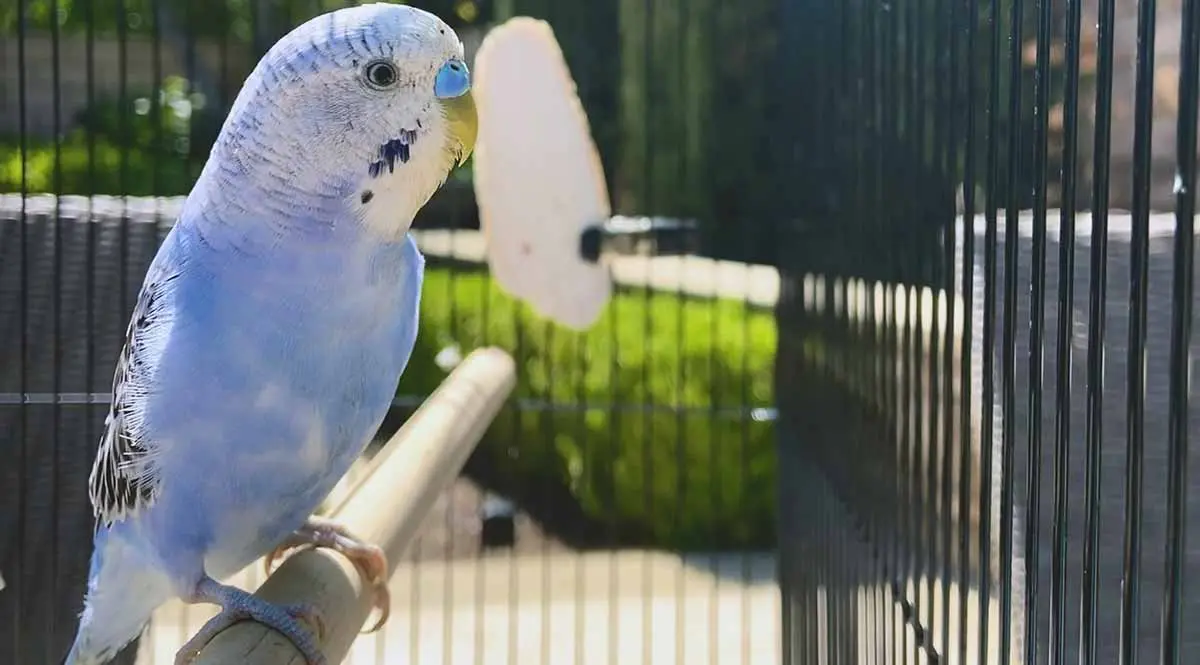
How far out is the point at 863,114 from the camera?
4.33 ft

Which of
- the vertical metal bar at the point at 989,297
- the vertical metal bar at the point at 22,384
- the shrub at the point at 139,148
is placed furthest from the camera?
the shrub at the point at 139,148

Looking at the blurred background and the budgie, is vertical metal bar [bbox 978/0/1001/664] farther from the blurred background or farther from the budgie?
the budgie

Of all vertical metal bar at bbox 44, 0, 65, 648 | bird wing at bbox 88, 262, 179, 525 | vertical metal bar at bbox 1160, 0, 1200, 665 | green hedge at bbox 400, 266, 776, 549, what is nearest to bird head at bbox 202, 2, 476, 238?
bird wing at bbox 88, 262, 179, 525

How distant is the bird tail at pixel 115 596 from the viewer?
3.52ft

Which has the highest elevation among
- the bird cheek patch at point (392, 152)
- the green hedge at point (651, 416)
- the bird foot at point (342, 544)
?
the bird cheek patch at point (392, 152)

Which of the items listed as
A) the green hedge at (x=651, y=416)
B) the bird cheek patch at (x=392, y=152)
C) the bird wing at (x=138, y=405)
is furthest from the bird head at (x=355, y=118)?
the green hedge at (x=651, y=416)

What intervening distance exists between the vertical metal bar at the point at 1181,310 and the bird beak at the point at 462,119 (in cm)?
54

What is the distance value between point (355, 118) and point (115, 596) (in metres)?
0.57

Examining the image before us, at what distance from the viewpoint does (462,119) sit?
924mm

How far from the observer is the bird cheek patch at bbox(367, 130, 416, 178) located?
0.91 meters

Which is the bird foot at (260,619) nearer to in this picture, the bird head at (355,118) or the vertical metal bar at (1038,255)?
the bird head at (355,118)

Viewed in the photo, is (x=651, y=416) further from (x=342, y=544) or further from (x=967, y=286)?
(x=967, y=286)

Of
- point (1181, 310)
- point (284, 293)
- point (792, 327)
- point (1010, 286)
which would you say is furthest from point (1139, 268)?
point (792, 327)

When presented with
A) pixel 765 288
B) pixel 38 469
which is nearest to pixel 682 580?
pixel 765 288
